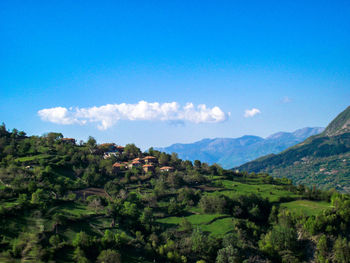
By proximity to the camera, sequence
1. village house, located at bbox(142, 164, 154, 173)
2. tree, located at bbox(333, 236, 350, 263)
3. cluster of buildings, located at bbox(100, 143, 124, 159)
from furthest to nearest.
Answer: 1. cluster of buildings, located at bbox(100, 143, 124, 159)
2. village house, located at bbox(142, 164, 154, 173)
3. tree, located at bbox(333, 236, 350, 263)

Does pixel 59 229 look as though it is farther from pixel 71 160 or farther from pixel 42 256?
pixel 71 160

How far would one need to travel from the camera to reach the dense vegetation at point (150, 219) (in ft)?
148

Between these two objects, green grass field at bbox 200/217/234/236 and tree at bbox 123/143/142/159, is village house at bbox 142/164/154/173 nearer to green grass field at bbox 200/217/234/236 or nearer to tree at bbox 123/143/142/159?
tree at bbox 123/143/142/159

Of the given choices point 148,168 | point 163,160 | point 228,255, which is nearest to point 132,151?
point 163,160

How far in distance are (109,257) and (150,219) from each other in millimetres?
19666

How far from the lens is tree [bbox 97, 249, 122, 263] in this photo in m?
41.0

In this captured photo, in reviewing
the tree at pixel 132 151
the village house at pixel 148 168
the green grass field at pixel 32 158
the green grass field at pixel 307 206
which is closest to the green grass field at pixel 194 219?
the green grass field at pixel 307 206

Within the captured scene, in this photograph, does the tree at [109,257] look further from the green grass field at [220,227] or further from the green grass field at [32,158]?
the green grass field at [32,158]

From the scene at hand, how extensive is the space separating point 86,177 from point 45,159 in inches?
717

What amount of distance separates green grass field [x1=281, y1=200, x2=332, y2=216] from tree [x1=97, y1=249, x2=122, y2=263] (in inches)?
1717

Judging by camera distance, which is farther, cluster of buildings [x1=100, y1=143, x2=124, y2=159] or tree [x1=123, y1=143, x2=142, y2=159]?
tree [x1=123, y1=143, x2=142, y2=159]

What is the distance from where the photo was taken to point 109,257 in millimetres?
41219

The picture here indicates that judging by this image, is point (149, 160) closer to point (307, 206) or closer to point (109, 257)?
point (307, 206)

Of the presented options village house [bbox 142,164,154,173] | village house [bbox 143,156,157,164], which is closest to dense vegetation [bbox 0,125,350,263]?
village house [bbox 142,164,154,173]
